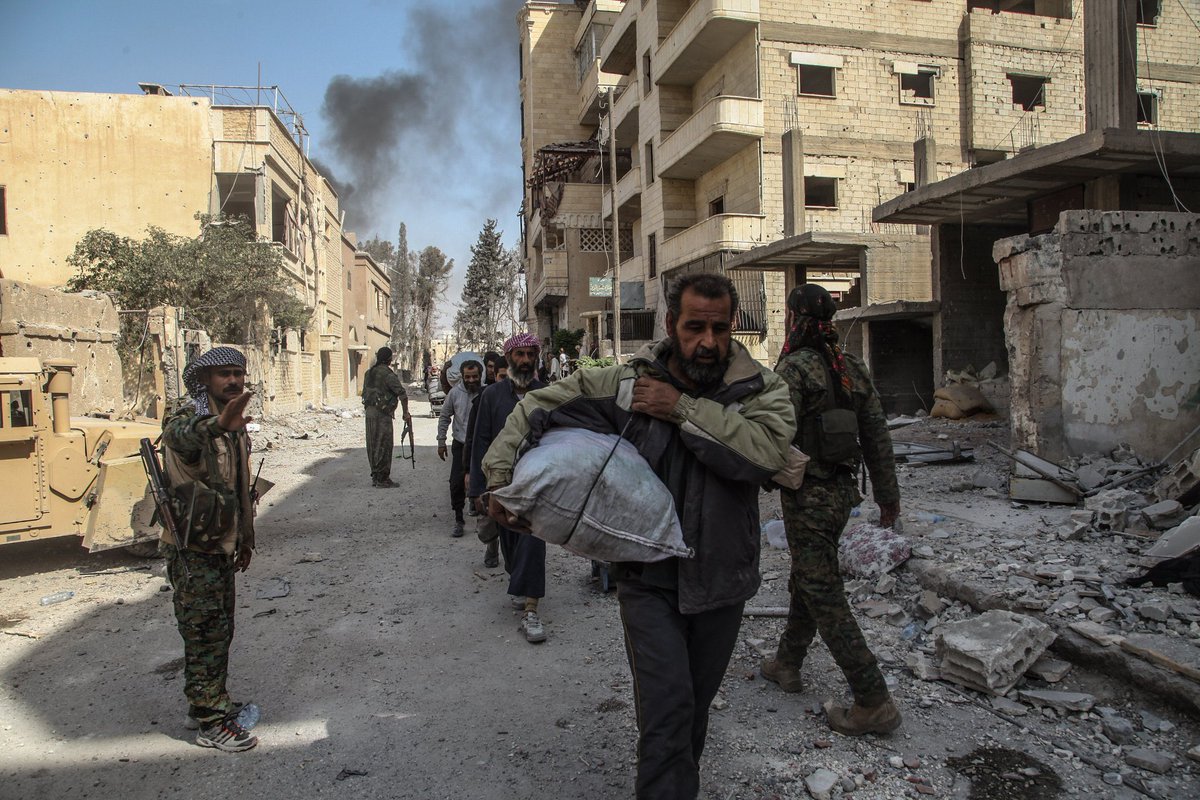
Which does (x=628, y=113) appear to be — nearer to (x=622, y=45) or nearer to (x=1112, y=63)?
(x=622, y=45)

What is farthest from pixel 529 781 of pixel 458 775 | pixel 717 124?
pixel 717 124

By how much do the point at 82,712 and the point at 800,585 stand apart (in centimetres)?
329

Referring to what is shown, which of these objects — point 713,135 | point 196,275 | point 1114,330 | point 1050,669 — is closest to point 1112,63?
point 1114,330

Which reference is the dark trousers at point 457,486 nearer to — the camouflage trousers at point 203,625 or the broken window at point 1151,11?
the camouflage trousers at point 203,625

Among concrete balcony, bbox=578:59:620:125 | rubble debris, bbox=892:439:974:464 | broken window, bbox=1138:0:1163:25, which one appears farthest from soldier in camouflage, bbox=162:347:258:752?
concrete balcony, bbox=578:59:620:125

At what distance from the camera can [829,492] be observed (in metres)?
3.07

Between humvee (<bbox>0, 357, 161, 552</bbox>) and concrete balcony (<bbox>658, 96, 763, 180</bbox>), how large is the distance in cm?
1798

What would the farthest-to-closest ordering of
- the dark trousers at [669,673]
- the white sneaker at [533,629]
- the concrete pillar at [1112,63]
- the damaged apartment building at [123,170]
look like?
the damaged apartment building at [123,170] < the concrete pillar at [1112,63] < the white sneaker at [533,629] < the dark trousers at [669,673]

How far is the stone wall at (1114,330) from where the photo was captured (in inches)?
252

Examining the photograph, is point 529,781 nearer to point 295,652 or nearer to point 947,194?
point 295,652

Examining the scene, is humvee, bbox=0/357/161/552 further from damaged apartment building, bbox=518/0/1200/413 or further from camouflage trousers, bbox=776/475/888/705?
damaged apartment building, bbox=518/0/1200/413

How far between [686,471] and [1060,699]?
2246 mm

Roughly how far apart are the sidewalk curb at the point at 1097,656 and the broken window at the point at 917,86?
20.8 meters

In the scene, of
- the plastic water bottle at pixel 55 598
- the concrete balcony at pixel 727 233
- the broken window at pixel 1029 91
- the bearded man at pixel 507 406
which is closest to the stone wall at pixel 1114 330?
the bearded man at pixel 507 406
